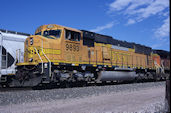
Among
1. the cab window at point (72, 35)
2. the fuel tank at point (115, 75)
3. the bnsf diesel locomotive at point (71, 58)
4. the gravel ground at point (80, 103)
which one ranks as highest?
the cab window at point (72, 35)

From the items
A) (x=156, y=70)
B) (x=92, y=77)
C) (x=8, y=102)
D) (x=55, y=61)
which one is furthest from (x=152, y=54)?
(x=8, y=102)

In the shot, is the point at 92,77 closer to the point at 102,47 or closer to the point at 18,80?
the point at 102,47

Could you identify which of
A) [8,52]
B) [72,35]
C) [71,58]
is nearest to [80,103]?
[71,58]

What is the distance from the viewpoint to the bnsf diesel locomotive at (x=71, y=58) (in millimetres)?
10398

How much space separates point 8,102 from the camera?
654 cm

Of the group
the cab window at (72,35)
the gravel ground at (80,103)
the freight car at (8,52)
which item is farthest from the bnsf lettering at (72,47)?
the gravel ground at (80,103)

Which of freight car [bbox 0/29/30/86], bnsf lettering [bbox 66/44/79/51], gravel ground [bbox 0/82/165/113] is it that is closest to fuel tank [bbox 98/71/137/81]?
bnsf lettering [bbox 66/44/79/51]

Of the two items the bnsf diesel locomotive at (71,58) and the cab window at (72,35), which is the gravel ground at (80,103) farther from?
the cab window at (72,35)

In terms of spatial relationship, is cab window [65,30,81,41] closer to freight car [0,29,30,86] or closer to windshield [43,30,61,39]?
windshield [43,30,61,39]

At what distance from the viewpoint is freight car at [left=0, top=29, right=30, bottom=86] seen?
11.1m

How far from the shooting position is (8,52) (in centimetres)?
1175

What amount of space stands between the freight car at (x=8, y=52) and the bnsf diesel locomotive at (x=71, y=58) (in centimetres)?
72

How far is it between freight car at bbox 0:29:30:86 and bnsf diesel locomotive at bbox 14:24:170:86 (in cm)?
72

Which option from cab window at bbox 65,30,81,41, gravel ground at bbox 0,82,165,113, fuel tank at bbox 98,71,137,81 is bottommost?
gravel ground at bbox 0,82,165,113
